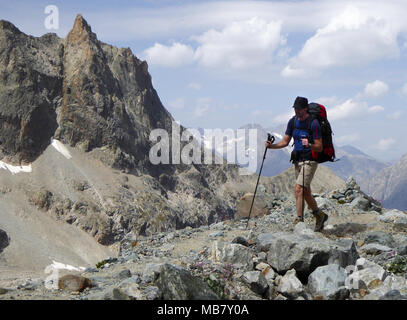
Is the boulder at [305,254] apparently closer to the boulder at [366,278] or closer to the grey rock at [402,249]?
the boulder at [366,278]

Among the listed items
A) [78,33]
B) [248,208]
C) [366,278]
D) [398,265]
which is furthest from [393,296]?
[78,33]

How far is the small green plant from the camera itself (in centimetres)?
1055

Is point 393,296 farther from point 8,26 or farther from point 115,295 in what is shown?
point 8,26

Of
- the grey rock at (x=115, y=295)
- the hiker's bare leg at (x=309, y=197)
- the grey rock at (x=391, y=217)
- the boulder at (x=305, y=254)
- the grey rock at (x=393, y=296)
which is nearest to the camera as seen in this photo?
the grey rock at (x=115, y=295)

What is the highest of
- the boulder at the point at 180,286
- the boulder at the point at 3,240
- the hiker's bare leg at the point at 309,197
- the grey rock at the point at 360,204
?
the hiker's bare leg at the point at 309,197

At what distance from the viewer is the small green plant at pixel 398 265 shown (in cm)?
1055

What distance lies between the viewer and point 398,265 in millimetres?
10695

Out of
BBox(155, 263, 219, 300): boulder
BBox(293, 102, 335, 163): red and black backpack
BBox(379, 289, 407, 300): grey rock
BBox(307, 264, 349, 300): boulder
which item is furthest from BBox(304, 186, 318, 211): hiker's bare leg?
BBox(155, 263, 219, 300): boulder

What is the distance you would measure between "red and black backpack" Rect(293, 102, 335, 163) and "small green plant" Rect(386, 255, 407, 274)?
3.32 metres

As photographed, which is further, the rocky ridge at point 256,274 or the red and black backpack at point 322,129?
the red and black backpack at point 322,129

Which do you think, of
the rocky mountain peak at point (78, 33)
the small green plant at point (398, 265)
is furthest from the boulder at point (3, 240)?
the small green plant at point (398, 265)

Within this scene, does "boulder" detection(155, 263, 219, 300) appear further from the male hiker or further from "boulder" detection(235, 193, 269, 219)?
"boulder" detection(235, 193, 269, 219)

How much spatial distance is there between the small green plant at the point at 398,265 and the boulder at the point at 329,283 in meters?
1.92

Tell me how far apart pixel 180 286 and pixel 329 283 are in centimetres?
343
